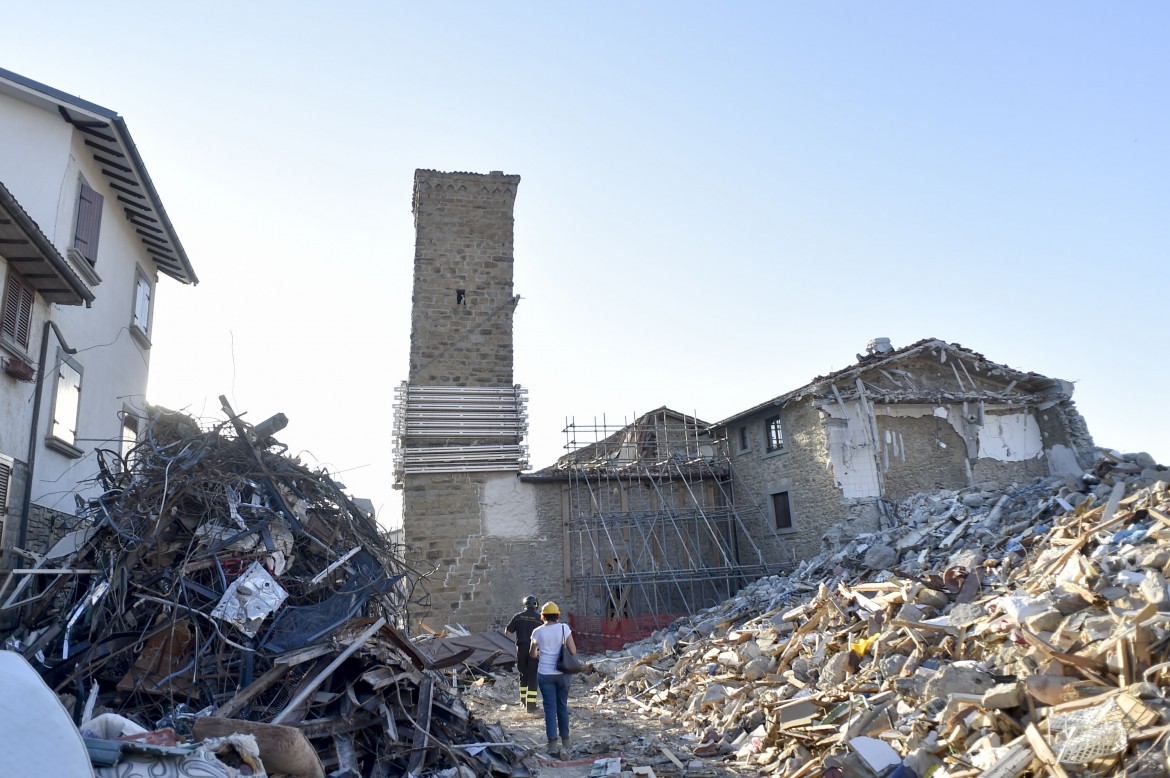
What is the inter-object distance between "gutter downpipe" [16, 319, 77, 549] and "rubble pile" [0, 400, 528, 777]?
1.45 meters

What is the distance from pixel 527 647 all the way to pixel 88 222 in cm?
853

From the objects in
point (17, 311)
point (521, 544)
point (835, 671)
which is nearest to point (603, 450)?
point (521, 544)

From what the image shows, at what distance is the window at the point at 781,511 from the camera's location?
17.7 m

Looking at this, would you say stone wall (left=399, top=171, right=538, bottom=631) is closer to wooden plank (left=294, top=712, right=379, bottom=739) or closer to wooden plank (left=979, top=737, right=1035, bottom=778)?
wooden plank (left=294, top=712, right=379, bottom=739)

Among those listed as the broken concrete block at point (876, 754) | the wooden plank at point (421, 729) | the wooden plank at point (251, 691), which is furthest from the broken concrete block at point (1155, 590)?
the wooden plank at point (251, 691)

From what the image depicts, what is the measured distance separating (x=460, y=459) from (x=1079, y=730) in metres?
13.3

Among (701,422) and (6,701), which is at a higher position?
(701,422)

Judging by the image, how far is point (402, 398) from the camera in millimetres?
17469

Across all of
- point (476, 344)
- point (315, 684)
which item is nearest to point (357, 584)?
point (315, 684)

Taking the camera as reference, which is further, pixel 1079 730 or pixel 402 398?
pixel 402 398

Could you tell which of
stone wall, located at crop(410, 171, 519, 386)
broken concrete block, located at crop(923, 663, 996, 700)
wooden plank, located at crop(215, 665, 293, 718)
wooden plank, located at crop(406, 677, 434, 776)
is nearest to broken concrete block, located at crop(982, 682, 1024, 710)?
broken concrete block, located at crop(923, 663, 996, 700)

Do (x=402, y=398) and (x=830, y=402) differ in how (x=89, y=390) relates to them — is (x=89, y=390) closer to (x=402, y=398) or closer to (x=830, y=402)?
(x=402, y=398)

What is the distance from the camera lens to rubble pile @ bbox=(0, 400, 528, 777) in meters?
6.28

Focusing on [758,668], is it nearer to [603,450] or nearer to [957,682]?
[957,682]
